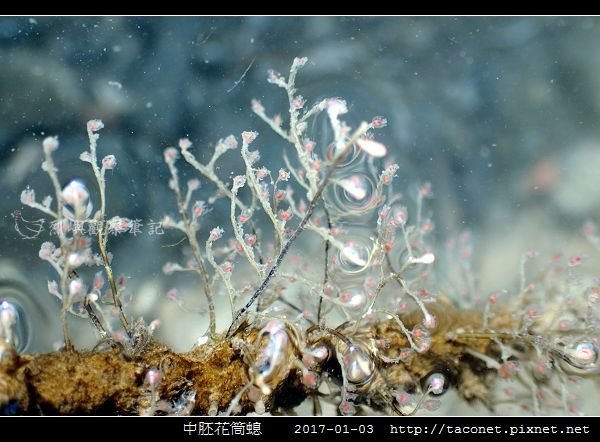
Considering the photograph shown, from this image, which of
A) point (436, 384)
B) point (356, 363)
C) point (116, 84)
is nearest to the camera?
point (356, 363)

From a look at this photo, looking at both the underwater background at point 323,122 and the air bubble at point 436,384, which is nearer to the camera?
the air bubble at point 436,384

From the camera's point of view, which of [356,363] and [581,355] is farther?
[581,355]

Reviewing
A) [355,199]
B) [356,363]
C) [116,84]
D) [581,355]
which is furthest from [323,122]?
[581,355]

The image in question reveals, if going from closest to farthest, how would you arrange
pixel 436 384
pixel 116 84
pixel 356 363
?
1. pixel 356 363
2. pixel 436 384
3. pixel 116 84

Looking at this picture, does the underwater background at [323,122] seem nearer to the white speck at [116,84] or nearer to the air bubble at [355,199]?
the white speck at [116,84]

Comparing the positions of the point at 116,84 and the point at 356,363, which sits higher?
the point at 116,84

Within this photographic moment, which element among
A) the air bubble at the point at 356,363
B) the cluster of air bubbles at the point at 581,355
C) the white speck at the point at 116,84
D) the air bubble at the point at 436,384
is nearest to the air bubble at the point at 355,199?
the air bubble at the point at 356,363

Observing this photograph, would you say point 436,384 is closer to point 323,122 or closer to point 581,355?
point 581,355
